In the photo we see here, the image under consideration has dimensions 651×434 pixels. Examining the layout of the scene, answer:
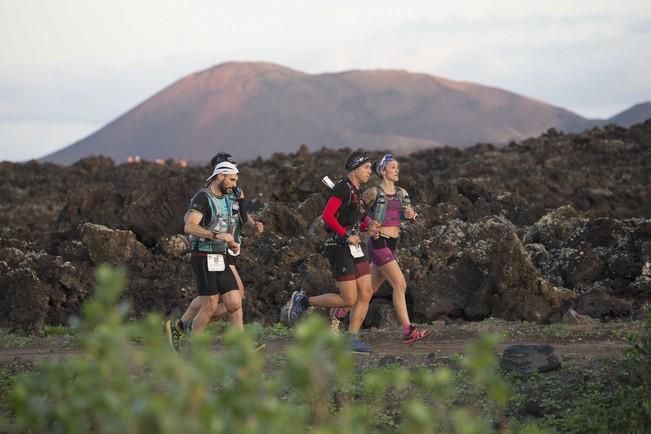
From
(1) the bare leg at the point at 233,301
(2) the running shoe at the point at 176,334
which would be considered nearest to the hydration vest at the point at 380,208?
(1) the bare leg at the point at 233,301

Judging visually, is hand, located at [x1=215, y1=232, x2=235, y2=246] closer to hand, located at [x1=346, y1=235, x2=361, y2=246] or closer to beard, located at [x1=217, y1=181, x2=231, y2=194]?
beard, located at [x1=217, y1=181, x2=231, y2=194]

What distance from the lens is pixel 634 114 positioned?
5994 inches

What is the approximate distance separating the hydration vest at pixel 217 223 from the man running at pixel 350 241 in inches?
38.9

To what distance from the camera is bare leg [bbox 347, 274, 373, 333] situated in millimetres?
11414

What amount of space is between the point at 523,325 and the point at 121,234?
835cm

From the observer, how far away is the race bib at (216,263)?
10.5 m

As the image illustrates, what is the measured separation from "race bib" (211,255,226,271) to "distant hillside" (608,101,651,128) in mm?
141845

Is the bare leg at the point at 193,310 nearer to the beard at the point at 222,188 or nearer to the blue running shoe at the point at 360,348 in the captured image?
the beard at the point at 222,188

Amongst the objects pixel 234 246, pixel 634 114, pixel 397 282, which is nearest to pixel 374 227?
pixel 397 282

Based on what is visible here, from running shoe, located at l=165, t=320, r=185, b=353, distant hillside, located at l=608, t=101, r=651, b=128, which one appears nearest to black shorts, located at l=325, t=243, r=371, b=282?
running shoe, located at l=165, t=320, r=185, b=353

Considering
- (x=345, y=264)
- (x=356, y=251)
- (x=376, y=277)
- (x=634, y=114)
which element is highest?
(x=634, y=114)

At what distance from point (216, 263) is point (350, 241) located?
1.36m

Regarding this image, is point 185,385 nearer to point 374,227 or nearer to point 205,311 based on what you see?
point 205,311

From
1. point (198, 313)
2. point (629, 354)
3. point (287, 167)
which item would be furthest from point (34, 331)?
point (287, 167)
